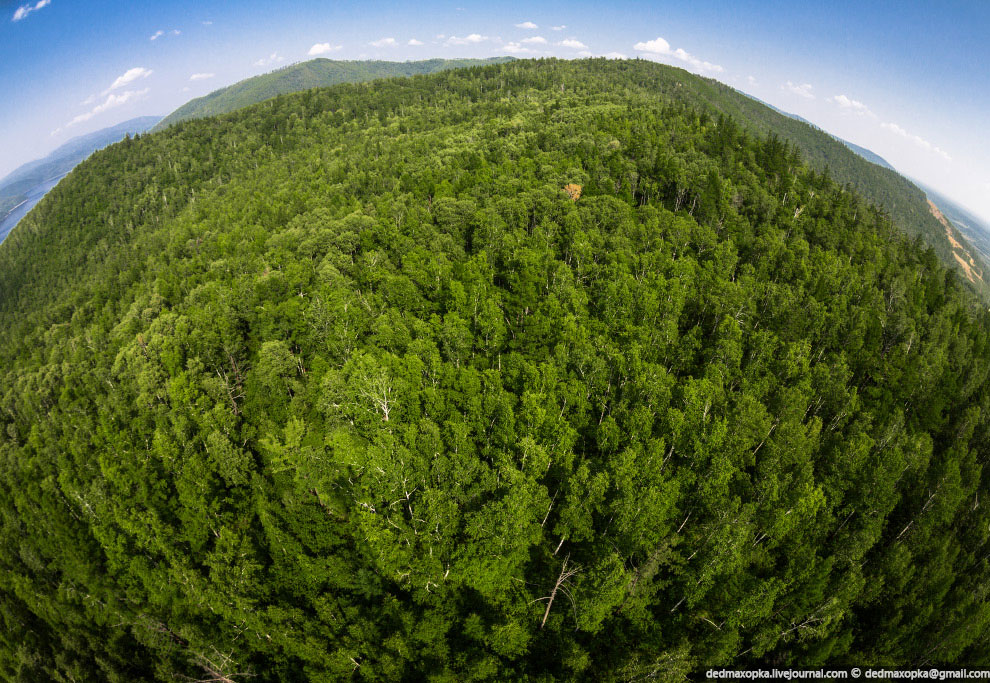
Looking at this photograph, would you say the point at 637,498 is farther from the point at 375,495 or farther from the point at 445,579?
the point at 375,495

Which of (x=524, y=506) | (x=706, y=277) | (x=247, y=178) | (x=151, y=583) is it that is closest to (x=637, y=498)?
(x=524, y=506)

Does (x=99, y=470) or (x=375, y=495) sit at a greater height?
(x=375, y=495)

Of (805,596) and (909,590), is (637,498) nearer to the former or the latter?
(805,596)

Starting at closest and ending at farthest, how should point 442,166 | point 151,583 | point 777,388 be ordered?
1. point 151,583
2. point 777,388
3. point 442,166

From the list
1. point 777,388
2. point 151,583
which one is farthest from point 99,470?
point 777,388

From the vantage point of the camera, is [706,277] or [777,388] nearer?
[777,388]

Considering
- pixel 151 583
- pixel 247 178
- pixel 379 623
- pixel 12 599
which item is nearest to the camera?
pixel 379 623

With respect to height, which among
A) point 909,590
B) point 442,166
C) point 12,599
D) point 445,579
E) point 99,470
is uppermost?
point 442,166
